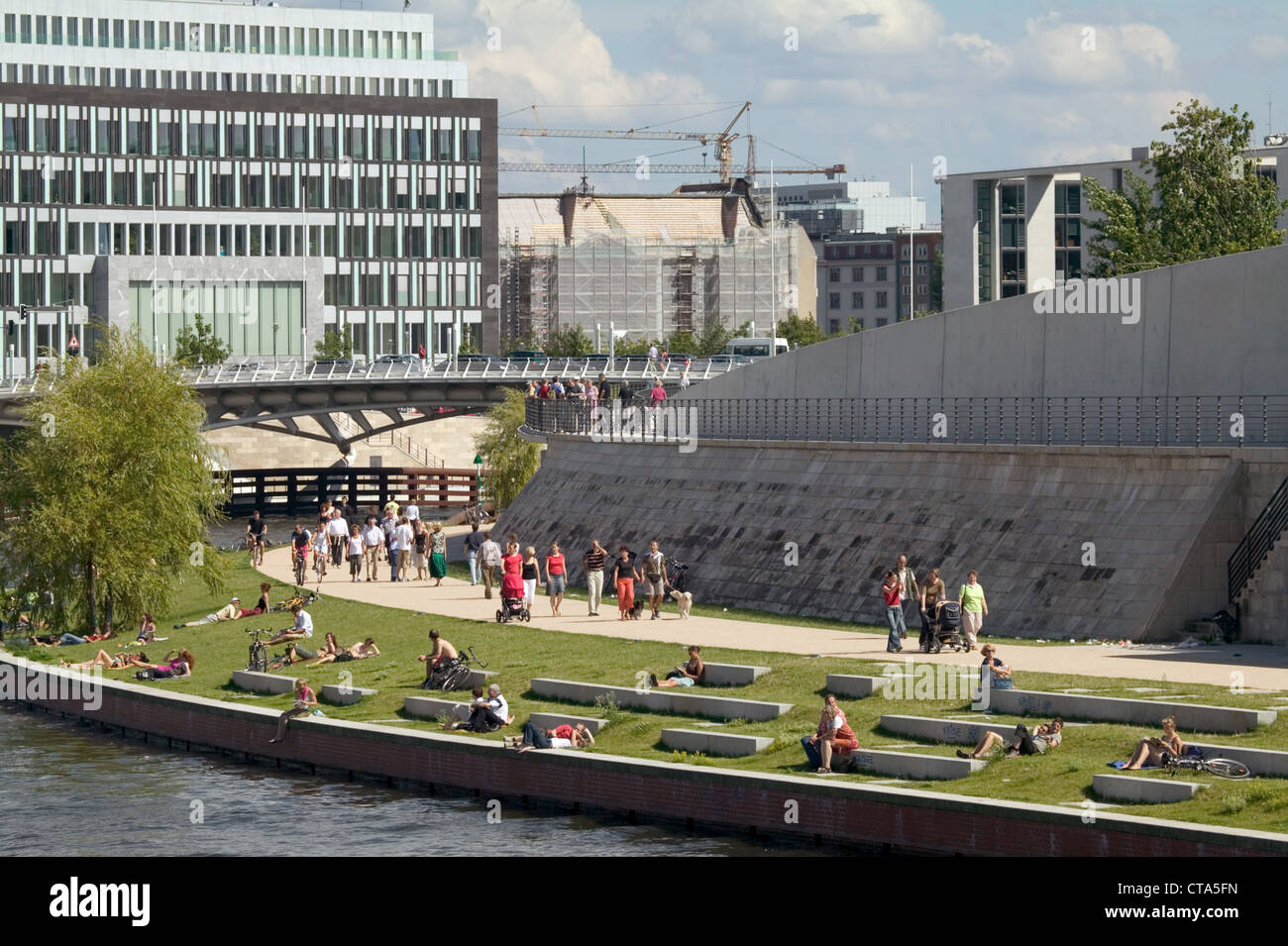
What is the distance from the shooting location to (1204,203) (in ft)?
199

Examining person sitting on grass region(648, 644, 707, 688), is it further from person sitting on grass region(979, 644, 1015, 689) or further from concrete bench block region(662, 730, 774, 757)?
person sitting on grass region(979, 644, 1015, 689)

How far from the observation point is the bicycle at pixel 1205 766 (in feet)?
72.2

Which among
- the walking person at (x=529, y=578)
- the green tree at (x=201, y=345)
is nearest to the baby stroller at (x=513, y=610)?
the walking person at (x=529, y=578)

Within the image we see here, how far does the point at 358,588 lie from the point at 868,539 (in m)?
12.9

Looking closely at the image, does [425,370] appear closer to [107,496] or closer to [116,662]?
[107,496]

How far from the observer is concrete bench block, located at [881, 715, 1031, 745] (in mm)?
24688

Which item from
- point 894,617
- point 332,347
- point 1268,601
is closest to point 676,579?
point 894,617

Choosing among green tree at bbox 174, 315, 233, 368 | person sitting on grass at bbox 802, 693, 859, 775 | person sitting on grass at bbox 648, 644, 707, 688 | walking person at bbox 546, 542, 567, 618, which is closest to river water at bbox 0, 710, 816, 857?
person sitting on grass at bbox 802, 693, 859, 775

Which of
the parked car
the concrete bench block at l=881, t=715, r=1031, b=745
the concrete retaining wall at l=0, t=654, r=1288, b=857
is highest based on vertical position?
the parked car

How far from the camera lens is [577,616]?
38.3 metres

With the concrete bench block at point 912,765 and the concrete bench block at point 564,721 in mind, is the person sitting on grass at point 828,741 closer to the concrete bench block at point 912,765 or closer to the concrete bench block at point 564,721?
the concrete bench block at point 912,765

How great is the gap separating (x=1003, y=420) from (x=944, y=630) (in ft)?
29.5

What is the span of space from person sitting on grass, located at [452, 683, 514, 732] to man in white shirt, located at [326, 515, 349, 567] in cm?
2050
